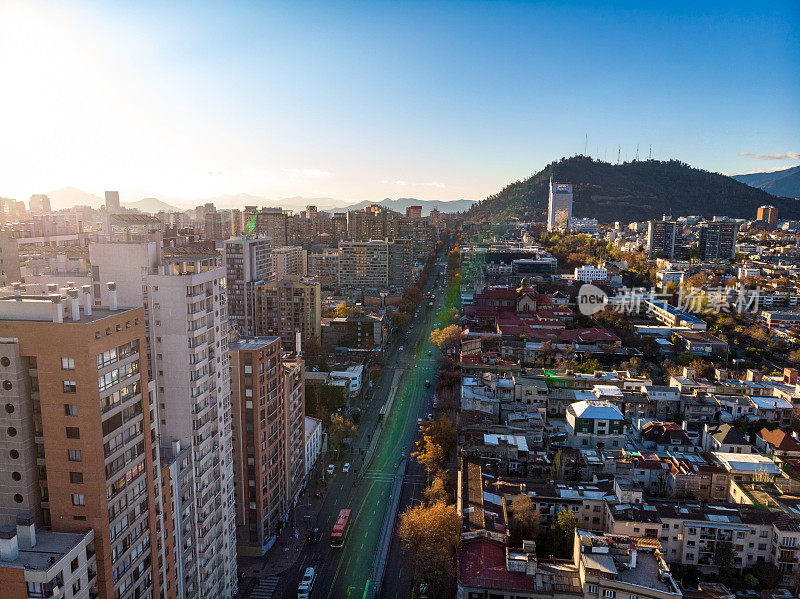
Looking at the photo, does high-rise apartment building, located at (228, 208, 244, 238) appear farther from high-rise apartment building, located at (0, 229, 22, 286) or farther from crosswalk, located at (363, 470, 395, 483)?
crosswalk, located at (363, 470, 395, 483)

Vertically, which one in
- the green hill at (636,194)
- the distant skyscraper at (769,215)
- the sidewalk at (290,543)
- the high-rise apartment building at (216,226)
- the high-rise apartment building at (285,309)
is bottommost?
the sidewalk at (290,543)

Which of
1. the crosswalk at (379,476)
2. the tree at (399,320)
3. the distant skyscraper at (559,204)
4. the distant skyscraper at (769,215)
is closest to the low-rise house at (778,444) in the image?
the crosswalk at (379,476)

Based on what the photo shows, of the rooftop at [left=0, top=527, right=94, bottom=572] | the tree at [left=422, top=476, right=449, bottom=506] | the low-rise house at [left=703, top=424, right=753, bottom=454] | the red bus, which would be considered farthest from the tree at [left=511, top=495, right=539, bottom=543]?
the rooftop at [left=0, top=527, right=94, bottom=572]

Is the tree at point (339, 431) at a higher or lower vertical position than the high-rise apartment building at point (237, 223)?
lower

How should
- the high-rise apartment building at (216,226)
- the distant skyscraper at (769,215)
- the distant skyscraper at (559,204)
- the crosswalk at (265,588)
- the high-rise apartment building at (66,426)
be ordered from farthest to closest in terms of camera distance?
the distant skyscraper at (559,204)
the distant skyscraper at (769,215)
the high-rise apartment building at (216,226)
the crosswalk at (265,588)
the high-rise apartment building at (66,426)

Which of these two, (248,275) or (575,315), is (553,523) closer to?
(248,275)

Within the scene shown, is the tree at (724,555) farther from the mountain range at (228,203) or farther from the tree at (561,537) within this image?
the mountain range at (228,203)

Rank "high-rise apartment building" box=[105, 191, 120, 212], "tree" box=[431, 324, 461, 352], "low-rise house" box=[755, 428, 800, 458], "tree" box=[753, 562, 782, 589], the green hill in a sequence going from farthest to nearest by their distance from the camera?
the green hill, "high-rise apartment building" box=[105, 191, 120, 212], "tree" box=[431, 324, 461, 352], "low-rise house" box=[755, 428, 800, 458], "tree" box=[753, 562, 782, 589]
